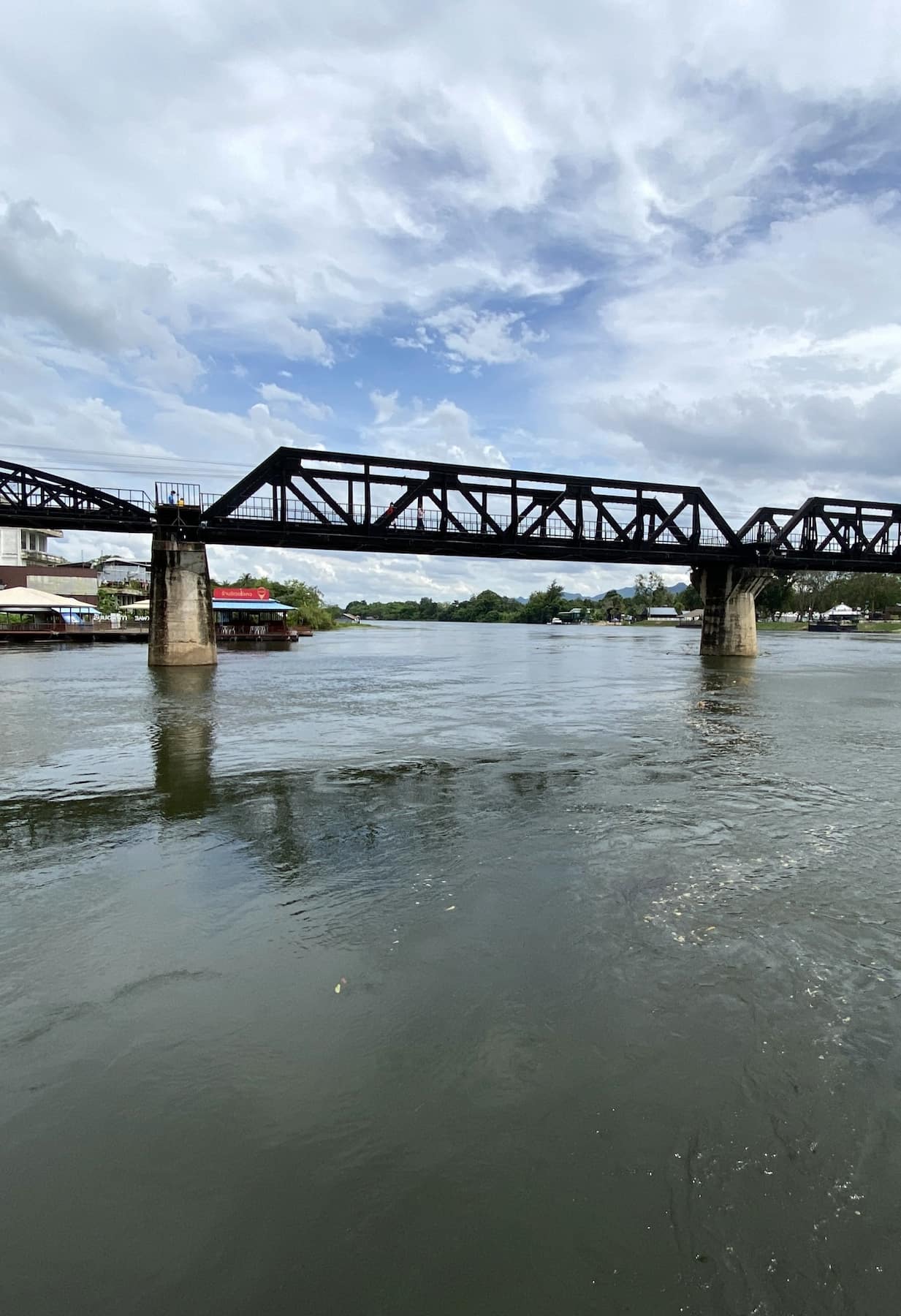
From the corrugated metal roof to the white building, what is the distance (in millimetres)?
28842

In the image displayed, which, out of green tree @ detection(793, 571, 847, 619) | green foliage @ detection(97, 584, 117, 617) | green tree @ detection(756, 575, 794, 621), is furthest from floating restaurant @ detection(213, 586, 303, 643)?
green tree @ detection(793, 571, 847, 619)

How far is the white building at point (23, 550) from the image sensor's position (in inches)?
3866

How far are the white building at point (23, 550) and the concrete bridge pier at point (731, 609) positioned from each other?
266ft

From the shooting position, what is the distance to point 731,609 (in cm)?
6419

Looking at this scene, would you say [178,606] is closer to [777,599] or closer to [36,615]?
[36,615]

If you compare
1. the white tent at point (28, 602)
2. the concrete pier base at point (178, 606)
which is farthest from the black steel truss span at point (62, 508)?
the white tent at point (28, 602)

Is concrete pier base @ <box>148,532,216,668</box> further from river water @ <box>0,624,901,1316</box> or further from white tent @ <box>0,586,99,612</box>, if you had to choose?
white tent @ <box>0,586,99,612</box>

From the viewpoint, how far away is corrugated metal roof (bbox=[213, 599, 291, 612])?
77.6 metres

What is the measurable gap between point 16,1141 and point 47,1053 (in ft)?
2.96

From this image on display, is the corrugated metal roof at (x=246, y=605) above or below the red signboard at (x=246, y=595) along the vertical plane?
below

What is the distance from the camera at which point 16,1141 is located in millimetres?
A: 4176

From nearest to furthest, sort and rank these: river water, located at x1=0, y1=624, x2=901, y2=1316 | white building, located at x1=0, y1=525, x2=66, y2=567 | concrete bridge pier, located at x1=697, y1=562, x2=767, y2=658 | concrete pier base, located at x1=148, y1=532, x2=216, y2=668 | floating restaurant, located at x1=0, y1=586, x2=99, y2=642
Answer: river water, located at x1=0, y1=624, x2=901, y2=1316
concrete pier base, located at x1=148, y1=532, x2=216, y2=668
concrete bridge pier, located at x1=697, y1=562, x2=767, y2=658
floating restaurant, located at x1=0, y1=586, x2=99, y2=642
white building, located at x1=0, y1=525, x2=66, y2=567

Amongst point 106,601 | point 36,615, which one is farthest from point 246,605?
point 106,601

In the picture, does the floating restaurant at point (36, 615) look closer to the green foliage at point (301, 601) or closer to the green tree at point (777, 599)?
the green foliage at point (301, 601)
